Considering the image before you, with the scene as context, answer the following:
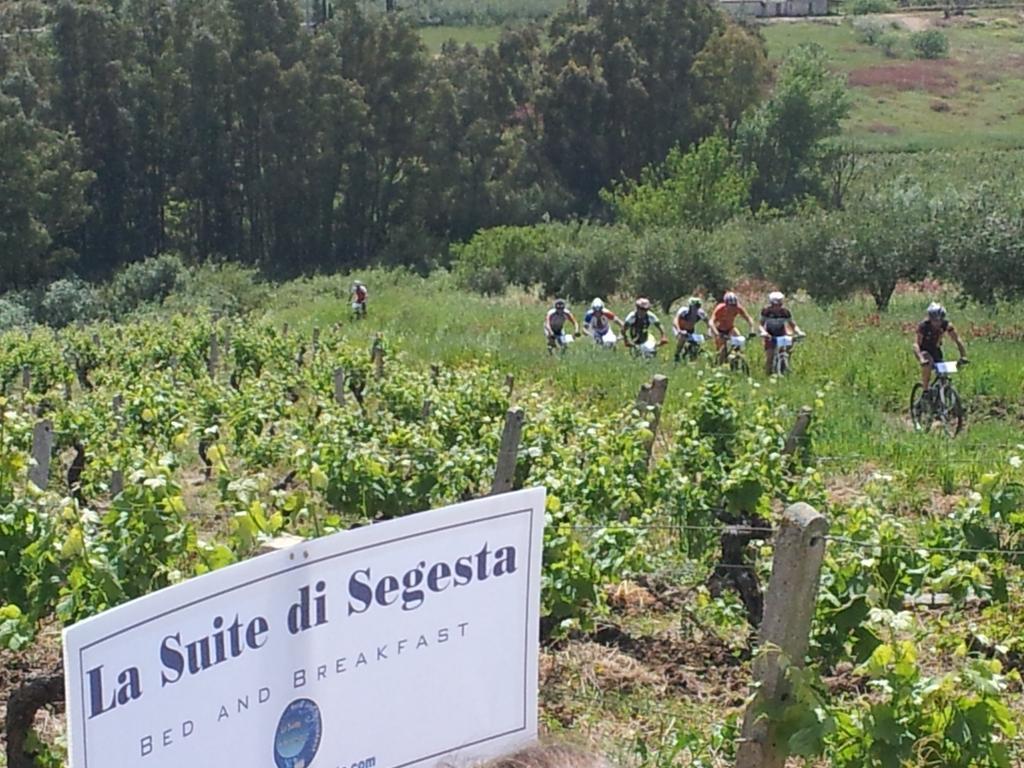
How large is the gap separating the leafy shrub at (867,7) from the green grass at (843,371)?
76.8 meters

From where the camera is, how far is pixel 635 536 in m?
6.47

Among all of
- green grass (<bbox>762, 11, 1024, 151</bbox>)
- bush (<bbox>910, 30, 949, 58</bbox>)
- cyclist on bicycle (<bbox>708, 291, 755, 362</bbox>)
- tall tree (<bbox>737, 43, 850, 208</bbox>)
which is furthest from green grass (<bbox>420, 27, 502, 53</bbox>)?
cyclist on bicycle (<bbox>708, 291, 755, 362</bbox>)

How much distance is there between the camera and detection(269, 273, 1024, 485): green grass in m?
11.2

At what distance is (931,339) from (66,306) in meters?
35.0

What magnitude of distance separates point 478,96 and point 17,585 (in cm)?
5427

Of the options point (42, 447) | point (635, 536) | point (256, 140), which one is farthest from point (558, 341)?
point (256, 140)

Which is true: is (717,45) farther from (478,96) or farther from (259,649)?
(259,649)

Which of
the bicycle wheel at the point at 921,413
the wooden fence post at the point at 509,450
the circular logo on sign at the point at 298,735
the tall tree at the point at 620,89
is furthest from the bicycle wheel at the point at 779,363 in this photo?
the tall tree at the point at 620,89

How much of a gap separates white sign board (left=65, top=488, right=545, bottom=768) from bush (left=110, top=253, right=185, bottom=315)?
42115 millimetres

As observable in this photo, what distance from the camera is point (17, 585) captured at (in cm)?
569

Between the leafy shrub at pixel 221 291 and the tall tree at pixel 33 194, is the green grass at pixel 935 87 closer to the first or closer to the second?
the leafy shrub at pixel 221 291

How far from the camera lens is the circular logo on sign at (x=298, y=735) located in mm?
3041

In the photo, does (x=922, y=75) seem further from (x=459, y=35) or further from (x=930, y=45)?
(x=459, y=35)

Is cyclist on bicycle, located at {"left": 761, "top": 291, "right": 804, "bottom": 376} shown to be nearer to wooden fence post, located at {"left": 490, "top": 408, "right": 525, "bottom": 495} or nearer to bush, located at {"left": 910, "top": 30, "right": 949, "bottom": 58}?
wooden fence post, located at {"left": 490, "top": 408, "right": 525, "bottom": 495}
